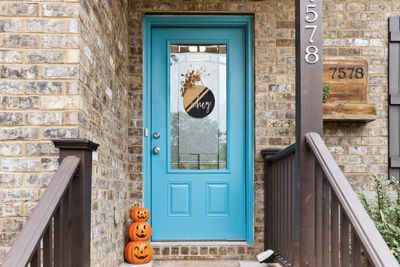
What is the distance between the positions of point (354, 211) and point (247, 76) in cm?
221

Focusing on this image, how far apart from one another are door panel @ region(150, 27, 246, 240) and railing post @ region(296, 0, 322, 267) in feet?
4.76

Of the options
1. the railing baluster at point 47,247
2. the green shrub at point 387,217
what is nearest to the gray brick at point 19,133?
the railing baluster at point 47,247

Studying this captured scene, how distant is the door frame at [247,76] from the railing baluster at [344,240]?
186 cm

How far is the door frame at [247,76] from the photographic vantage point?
3738 mm

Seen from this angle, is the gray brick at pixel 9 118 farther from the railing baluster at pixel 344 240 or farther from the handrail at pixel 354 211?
Answer: the railing baluster at pixel 344 240

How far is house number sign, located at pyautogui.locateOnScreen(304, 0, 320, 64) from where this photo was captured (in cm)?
238

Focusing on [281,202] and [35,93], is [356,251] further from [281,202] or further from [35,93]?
[35,93]

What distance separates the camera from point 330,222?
6.71 ft

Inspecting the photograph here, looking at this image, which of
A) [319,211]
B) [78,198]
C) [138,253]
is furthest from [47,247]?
[138,253]

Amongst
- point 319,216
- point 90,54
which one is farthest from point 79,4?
point 319,216

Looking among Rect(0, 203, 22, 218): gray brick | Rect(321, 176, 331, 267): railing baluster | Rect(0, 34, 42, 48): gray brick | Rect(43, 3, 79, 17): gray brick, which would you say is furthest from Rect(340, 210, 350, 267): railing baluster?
Rect(0, 34, 42, 48): gray brick

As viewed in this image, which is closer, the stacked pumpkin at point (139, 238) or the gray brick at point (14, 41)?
the gray brick at point (14, 41)

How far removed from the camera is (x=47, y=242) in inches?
70.3

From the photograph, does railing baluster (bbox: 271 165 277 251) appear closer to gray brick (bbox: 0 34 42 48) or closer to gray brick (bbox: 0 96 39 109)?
gray brick (bbox: 0 96 39 109)
